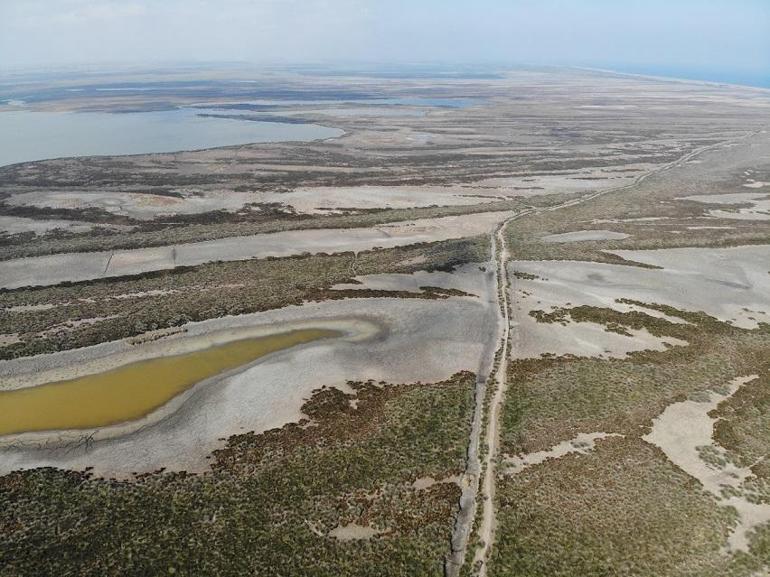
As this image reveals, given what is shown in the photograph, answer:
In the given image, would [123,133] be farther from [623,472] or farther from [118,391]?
[623,472]

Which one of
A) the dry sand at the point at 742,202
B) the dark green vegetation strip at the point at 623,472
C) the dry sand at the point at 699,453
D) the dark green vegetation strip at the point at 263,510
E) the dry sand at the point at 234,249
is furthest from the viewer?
the dry sand at the point at 742,202

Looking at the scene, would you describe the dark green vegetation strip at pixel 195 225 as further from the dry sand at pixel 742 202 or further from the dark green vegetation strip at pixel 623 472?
the dark green vegetation strip at pixel 623 472

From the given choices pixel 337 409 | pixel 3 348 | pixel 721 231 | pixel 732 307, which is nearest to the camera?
pixel 337 409

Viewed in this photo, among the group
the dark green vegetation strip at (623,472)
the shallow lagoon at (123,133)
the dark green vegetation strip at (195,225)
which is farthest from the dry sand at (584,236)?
the shallow lagoon at (123,133)

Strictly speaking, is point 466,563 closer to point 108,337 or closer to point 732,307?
point 108,337

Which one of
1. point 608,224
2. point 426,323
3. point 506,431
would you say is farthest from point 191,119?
point 506,431

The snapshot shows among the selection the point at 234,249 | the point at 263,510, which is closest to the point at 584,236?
the point at 234,249

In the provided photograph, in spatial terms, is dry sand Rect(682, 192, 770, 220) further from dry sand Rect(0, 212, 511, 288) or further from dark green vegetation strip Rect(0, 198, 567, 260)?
dry sand Rect(0, 212, 511, 288)
